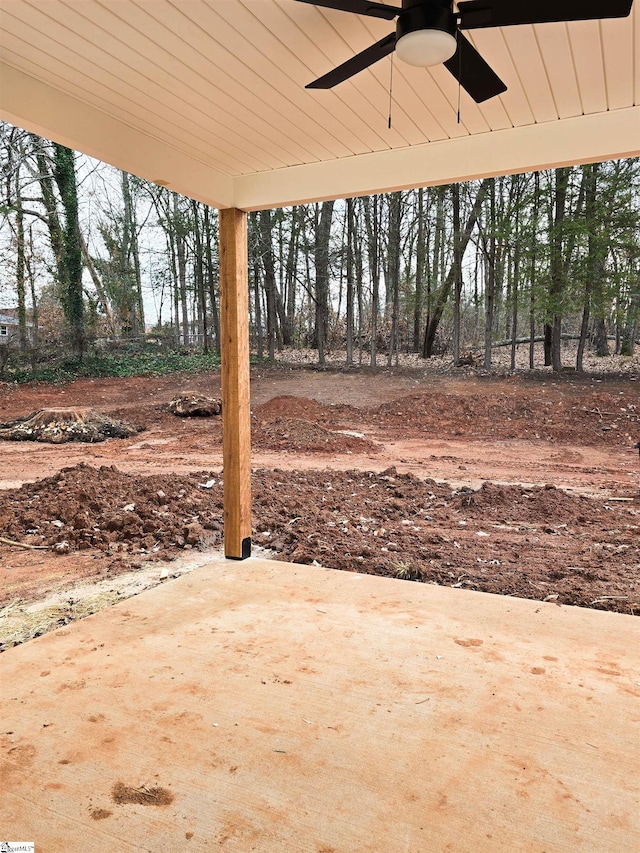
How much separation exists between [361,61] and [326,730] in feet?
6.52

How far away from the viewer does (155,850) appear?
1.29m

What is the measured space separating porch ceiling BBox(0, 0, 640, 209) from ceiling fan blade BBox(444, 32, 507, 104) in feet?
0.45

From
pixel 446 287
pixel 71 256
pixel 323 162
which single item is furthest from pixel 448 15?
pixel 71 256

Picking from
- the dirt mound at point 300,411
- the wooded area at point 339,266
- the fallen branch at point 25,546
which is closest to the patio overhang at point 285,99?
the fallen branch at point 25,546

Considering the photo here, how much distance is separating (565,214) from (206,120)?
28.5ft

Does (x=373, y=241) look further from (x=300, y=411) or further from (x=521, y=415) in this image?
(x=521, y=415)

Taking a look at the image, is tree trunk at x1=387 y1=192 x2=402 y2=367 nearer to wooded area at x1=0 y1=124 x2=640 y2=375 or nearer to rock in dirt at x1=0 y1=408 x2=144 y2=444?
wooded area at x1=0 y1=124 x2=640 y2=375

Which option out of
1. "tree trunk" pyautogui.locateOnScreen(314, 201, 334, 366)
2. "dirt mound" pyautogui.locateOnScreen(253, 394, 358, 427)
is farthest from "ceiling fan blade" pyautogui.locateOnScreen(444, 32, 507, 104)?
"tree trunk" pyautogui.locateOnScreen(314, 201, 334, 366)

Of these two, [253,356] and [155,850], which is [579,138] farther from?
[253,356]

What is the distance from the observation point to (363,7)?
154cm

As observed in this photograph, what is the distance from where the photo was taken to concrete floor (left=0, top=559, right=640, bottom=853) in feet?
4.48

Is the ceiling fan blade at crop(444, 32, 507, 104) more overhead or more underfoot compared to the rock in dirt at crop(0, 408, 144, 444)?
more overhead

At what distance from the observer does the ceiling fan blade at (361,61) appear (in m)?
1.64

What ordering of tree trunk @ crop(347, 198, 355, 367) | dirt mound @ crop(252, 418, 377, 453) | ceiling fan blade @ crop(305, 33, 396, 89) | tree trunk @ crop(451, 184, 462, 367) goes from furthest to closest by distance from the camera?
tree trunk @ crop(347, 198, 355, 367), tree trunk @ crop(451, 184, 462, 367), dirt mound @ crop(252, 418, 377, 453), ceiling fan blade @ crop(305, 33, 396, 89)
